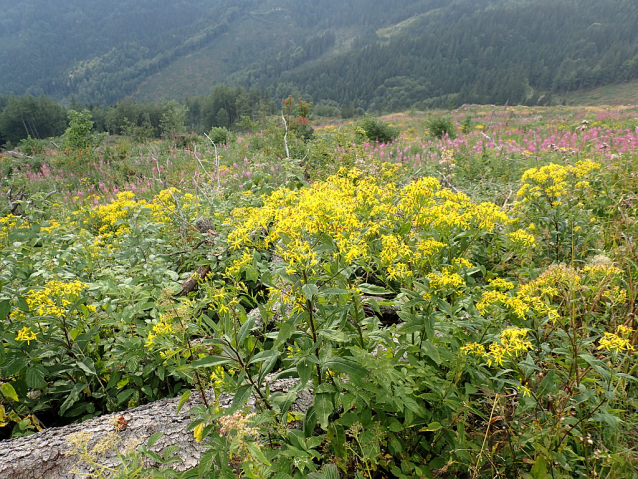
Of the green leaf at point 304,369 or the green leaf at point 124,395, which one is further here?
the green leaf at point 124,395

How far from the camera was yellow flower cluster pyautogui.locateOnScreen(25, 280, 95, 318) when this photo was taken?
6.40 feet

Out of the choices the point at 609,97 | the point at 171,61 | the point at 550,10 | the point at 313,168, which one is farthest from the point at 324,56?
the point at 313,168

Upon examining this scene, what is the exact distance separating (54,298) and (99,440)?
100cm

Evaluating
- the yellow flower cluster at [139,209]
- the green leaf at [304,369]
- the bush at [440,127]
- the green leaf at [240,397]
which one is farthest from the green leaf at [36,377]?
the bush at [440,127]

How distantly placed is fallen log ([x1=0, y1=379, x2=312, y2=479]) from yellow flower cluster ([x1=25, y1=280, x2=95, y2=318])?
669mm

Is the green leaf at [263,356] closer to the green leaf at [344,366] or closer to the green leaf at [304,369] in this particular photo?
the green leaf at [304,369]

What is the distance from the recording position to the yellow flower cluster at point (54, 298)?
1951 mm

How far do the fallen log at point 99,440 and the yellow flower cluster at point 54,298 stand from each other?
669 mm

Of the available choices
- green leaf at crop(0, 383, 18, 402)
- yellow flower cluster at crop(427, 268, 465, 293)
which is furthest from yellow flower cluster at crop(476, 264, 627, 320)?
green leaf at crop(0, 383, 18, 402)

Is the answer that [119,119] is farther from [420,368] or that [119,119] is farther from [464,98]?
[464,98]

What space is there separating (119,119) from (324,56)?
16698cm

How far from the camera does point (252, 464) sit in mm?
1140

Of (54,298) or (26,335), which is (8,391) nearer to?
(26,335)

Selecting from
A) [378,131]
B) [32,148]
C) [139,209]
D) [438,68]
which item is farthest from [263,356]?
[438,68]
